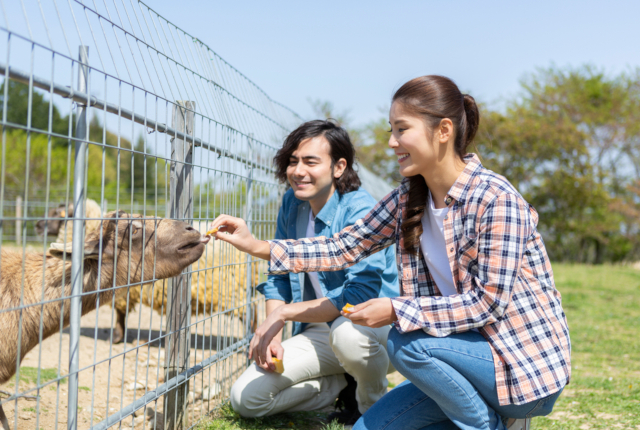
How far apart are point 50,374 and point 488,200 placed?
392 cm

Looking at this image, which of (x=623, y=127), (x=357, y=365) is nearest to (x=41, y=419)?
(x=357, y=365)

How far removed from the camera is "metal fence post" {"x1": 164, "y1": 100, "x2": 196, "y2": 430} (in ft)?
10.2

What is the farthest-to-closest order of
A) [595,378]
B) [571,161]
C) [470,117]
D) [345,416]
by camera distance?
[571,161] < [595,378] < [345,416] < [470,117]

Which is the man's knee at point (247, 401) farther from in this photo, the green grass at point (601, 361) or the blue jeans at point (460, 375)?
the green grass at point (601, 361)

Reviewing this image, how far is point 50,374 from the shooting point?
14.9 feet

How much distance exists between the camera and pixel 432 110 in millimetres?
2430

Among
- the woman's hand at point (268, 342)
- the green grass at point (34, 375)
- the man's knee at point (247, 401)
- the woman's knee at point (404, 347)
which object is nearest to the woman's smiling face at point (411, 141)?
the woman's knee at point (404, 347)

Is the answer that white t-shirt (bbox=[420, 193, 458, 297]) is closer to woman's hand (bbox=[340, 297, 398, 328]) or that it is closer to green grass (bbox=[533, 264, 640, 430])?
woman's hand (bbox=[340, 297, 398, 328])

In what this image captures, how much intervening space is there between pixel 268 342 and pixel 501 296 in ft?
4.89

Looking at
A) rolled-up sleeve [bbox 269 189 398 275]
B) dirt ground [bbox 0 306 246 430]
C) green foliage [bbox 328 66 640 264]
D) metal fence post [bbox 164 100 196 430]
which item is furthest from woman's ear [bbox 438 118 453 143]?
green foliage [bbox 328 66 640 264]

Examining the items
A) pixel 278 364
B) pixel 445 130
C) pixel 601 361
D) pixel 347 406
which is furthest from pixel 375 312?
pixel 601 361

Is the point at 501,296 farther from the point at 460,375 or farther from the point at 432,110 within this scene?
the point at 432,110

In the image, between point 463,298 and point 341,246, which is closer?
point 463,298

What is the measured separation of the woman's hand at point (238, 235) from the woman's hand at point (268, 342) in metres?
0.42
